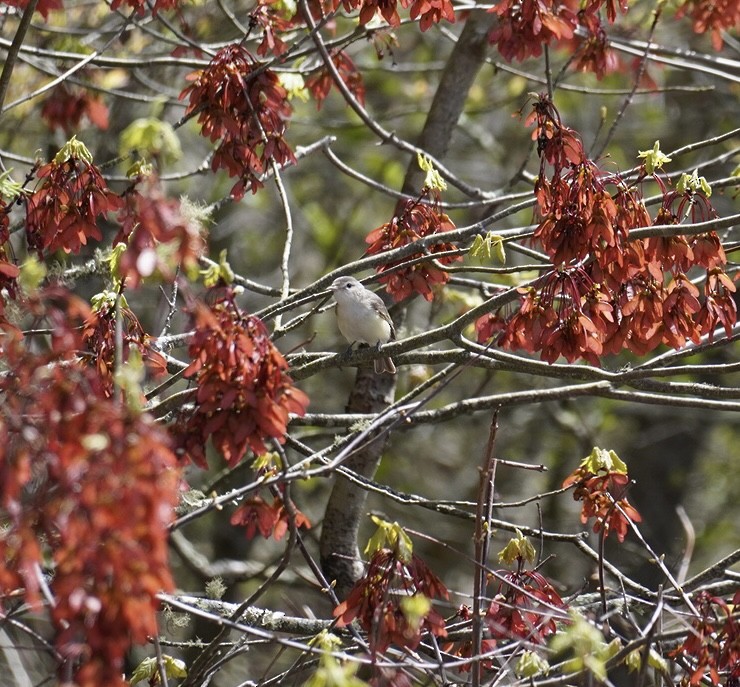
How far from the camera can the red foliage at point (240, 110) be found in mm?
4539

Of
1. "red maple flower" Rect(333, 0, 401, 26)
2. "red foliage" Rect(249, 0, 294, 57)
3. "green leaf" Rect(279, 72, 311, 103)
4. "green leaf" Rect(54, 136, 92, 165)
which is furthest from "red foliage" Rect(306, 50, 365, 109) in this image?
"green leaf" Rect(54, 136, 92, 165)

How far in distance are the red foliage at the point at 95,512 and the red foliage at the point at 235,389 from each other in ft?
1.57

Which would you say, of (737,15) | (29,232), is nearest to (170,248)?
(29,232)

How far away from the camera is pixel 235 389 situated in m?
3.03

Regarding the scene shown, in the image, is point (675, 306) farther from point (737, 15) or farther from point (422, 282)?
point (737, 15)

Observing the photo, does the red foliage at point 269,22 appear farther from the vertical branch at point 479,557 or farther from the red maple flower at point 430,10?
the vertical branch at point 479,557

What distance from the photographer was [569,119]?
1242 centimetres

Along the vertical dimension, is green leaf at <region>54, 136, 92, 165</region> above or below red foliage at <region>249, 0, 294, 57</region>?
below

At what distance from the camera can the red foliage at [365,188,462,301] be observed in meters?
4.61

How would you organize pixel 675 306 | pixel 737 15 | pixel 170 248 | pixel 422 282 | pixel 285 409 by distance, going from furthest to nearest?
pixel 737 15, pixel 422 282, pixel 675 306, pixel 285 409, pixel 170 248

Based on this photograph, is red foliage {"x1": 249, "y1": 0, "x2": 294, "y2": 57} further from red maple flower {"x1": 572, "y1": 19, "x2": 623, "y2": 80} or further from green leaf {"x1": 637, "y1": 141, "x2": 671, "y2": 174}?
green leaf {"x1": 637, "y1": 141, "x2": 671, "y2": 174}

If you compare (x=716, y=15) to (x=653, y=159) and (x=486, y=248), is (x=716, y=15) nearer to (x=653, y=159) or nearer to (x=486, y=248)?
(x=653, y=159)

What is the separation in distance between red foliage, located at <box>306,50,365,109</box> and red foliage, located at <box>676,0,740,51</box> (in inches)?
88.4

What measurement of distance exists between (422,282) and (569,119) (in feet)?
27.9
